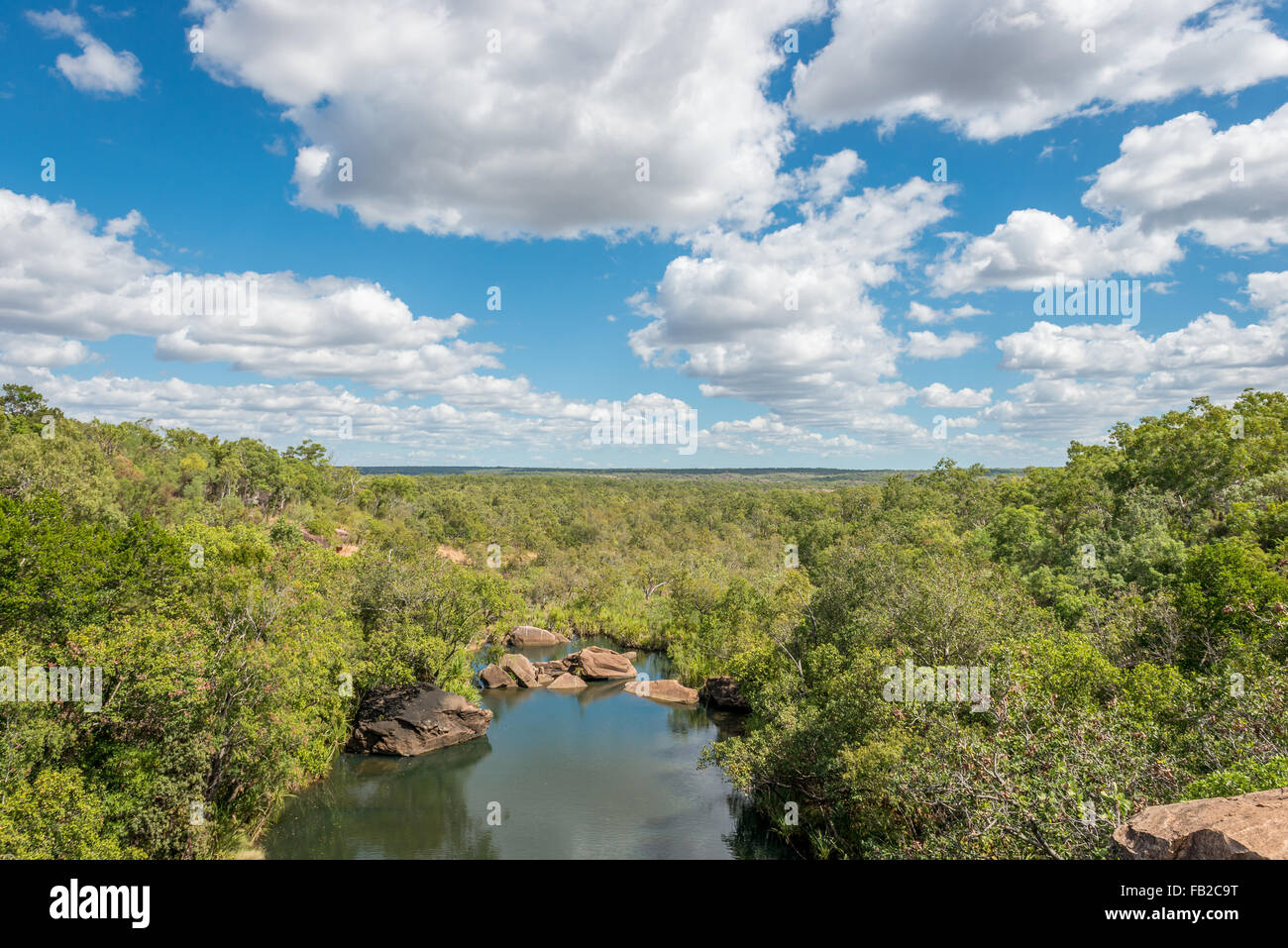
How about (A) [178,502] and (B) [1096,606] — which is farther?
(A) [178,502]

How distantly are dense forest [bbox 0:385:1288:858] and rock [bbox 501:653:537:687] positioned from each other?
9.35 metres

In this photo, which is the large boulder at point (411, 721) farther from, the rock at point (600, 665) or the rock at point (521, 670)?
the rock at point (600, 665)

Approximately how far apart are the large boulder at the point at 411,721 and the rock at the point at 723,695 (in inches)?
575

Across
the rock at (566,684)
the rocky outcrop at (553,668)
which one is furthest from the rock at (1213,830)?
the rocky outcrop at (553,668)

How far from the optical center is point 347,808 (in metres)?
26.6

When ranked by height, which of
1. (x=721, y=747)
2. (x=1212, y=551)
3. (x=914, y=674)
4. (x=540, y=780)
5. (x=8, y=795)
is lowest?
(x=540, y=780)

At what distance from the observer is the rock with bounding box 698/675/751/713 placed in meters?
40.6

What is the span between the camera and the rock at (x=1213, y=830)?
626 cm

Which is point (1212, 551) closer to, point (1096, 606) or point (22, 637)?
point (1096, 606)

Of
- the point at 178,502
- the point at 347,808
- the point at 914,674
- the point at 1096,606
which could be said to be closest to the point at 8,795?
the point at 347,808

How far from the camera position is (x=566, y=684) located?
150 feet

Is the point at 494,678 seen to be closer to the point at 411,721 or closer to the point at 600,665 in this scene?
the point at 600,665

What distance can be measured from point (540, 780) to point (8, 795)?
19524mm
